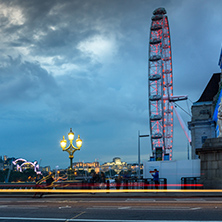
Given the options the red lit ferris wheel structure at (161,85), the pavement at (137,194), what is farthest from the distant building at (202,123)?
the pavement at (137,194)

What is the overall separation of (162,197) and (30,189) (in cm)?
1079

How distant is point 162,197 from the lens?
71.6ft

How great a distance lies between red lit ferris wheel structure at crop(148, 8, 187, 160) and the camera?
2899 inches

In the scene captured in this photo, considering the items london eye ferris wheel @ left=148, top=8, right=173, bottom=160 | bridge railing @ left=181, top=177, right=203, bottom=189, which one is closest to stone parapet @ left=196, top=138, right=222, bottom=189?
bridge railing @ left=181, top=177, right=203, bottom=189

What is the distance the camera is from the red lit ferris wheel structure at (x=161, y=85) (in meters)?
73.6

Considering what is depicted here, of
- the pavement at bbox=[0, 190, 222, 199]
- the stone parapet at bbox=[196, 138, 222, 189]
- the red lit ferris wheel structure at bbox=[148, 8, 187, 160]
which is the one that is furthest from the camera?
the red lit ferris wheel structure at bbox=[148, 8, 187, 160]

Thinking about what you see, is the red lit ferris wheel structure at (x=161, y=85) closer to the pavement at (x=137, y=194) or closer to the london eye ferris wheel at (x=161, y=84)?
the london eye ferris wheel at (x=161, y=84)

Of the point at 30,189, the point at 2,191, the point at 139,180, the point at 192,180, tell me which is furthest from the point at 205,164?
the point at 2,191

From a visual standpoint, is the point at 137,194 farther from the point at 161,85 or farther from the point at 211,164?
the point at 161,85

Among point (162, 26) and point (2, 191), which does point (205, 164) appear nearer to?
point (2, 191)

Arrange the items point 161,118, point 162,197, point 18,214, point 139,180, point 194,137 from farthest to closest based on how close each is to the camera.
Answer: point 194,137
point 161,118
point 139,180
point 162,197
point 18,214

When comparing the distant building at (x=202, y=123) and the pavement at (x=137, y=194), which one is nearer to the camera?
the pavement at (x=137, y=194)

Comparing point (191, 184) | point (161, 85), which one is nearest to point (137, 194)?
point (191, 184)

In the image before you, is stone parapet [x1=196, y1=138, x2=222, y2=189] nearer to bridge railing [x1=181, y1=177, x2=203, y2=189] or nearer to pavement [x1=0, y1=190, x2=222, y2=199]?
bridge railing [x1=181, y1=177, x2=203, y2=189]
